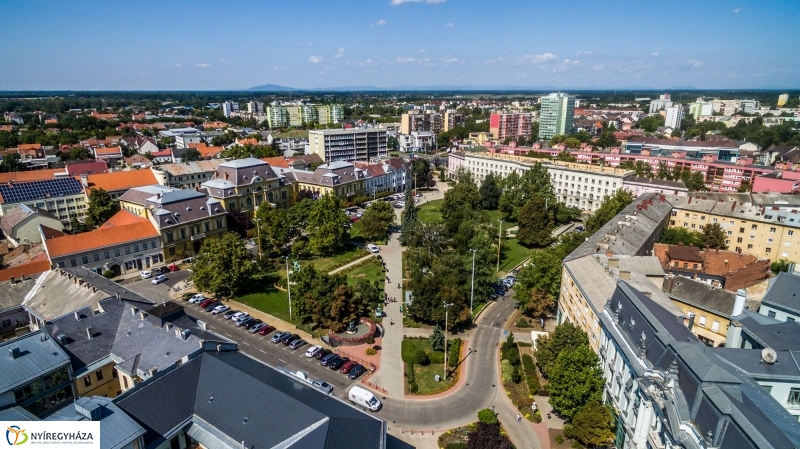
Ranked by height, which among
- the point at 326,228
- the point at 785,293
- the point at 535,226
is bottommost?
the point at 535,226

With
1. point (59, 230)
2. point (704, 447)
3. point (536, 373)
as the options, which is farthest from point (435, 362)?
point (59, 230)

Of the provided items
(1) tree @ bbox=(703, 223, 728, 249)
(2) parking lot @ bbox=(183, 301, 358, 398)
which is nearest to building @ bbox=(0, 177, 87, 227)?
(2) parking lot @ bbox=(183, 301, 358, 398)

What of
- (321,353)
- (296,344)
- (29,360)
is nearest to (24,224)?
(29,360)

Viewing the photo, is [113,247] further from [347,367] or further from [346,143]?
[346,143]

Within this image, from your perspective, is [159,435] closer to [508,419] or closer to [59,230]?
[508,419]

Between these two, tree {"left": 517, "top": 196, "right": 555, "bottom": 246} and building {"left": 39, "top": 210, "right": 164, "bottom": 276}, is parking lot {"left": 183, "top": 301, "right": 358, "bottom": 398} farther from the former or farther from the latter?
tree {"left": 517, "top": 196, "right": 555, "bottom": 246}

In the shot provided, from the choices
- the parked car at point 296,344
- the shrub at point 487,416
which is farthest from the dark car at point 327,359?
the shrub at point 487,416
